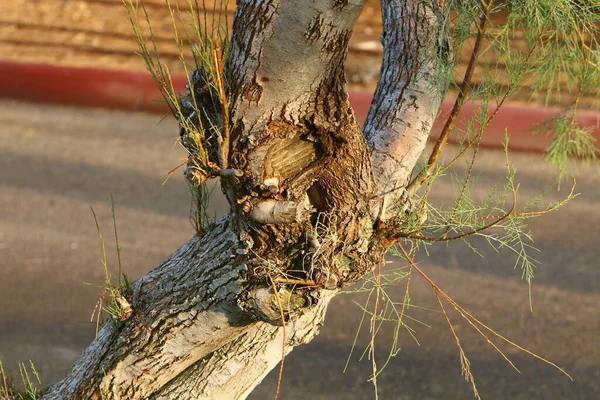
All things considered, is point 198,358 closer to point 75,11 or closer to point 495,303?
point 495,303

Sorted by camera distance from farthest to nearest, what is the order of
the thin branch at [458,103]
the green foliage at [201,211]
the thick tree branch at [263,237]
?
the green foliage at [201,211] → the thin branch at [458,103] → the thick tree branch at [263,237]

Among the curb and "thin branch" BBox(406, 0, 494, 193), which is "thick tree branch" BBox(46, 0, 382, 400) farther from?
the curb

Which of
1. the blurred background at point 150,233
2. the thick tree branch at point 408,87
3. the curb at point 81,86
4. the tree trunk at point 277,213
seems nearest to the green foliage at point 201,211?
the tree trunk at point 277,213

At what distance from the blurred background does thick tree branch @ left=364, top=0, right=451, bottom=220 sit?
0.48 m

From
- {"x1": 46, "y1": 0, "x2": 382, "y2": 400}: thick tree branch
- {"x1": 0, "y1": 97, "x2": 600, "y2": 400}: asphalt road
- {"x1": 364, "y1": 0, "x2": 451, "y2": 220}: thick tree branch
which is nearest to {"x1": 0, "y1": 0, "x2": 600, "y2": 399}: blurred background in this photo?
{"x1": 0, "y1": 97, "x2": 600, "y2": 400}: asphalt road

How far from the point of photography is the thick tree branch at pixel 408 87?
185 cm

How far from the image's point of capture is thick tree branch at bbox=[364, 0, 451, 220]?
6.06ft

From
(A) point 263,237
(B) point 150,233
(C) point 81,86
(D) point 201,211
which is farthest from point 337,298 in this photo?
(C) point 81,86

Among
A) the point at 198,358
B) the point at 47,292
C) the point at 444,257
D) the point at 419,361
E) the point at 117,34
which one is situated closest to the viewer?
the point at 198,358

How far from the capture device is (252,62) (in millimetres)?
1579

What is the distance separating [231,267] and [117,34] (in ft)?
19.3

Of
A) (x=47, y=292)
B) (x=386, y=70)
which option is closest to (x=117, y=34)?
(x=47, y=292)

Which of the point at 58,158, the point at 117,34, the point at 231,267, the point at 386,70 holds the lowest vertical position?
the point at 58,158

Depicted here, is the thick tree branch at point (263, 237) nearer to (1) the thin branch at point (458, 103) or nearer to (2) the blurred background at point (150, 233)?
(1) the thin branch at point (458, 103)
